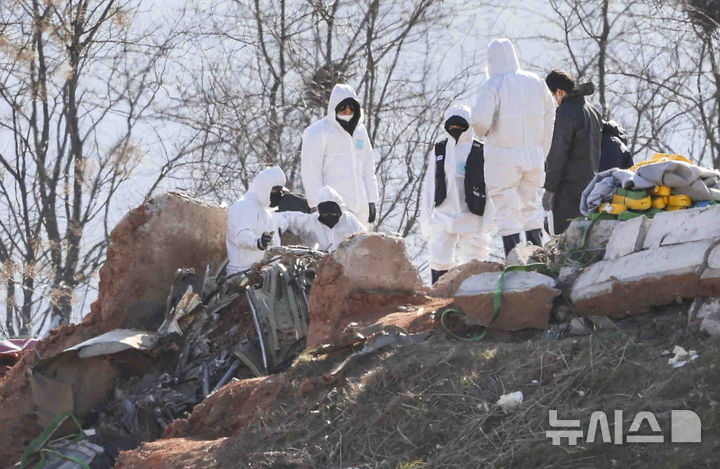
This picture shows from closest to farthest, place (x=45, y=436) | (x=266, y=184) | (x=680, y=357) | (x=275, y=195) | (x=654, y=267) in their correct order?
(x=680, y=357) → (x=654, y=267) → (x=45, y=436) → (x=266, y=184) → (x=275, y=195)

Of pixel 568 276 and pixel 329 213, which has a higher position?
pixel 329 213

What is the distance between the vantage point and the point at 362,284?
8.45 metres

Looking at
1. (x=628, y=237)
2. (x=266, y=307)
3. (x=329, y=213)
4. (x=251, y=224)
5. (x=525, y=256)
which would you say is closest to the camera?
(x=628, y=237)

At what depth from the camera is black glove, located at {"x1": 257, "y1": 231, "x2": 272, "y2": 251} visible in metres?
11.7

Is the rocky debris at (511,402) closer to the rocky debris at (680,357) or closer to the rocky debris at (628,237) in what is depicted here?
the rocky debris at (680,357)

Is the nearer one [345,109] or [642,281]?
[642,281]

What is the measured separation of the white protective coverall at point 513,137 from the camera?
37.4 feet

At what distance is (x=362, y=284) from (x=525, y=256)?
95cm

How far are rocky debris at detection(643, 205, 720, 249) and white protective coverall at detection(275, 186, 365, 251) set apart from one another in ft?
18.7

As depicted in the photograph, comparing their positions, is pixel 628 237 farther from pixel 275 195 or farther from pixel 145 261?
pixel 275 195

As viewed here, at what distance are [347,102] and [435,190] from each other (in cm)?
158

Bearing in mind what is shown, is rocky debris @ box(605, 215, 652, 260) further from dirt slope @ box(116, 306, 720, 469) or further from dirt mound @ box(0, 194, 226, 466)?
dirt mound @ box(0, 194, 226, 466)

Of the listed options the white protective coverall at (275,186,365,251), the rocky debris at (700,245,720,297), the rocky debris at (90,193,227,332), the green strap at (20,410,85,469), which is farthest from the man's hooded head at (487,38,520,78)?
the rocky debris at (700,245,720,297)

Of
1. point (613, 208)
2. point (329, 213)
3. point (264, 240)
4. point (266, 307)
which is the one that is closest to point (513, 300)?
point (613, 208)
